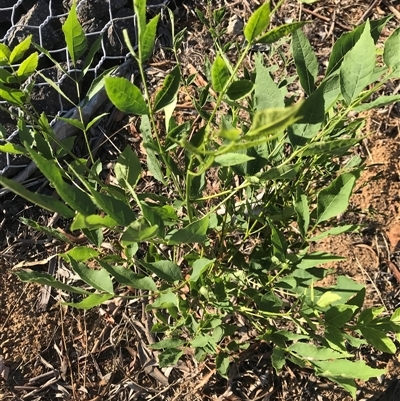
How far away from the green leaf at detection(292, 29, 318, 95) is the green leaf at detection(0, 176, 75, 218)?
1.31 feet

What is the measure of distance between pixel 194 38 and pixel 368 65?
3.86ft

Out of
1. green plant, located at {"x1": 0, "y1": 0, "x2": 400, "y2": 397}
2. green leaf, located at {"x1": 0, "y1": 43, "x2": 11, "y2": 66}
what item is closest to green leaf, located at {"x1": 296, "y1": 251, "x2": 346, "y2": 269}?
green plant, located at {"x1": 0, "y1": 0, "x2": 400, "y2": 397}

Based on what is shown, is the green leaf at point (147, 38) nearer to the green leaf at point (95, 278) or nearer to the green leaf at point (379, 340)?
the green leaf at point (95, 278)

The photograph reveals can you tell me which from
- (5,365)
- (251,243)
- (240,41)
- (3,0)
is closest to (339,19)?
(240,41)

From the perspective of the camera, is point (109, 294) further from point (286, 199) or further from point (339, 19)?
point (339, 19)

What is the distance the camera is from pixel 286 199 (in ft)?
3.41

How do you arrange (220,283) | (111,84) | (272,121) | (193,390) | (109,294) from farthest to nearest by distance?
(193,390) → (220,283) → (109,294) → (111,84) → (272,121)

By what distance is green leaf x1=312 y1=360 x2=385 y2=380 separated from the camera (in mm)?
779

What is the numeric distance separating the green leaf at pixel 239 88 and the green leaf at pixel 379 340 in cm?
44

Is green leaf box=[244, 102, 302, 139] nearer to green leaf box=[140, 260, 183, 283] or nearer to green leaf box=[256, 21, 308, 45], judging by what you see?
green leaf box=[256, 21, 308, 45]

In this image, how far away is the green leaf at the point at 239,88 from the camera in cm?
65

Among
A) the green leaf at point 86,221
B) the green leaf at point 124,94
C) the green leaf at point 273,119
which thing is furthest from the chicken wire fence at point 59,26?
the green leaf at point 273,119

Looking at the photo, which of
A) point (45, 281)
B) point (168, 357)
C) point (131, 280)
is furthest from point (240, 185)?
point (168, 357)

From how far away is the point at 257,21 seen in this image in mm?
561
